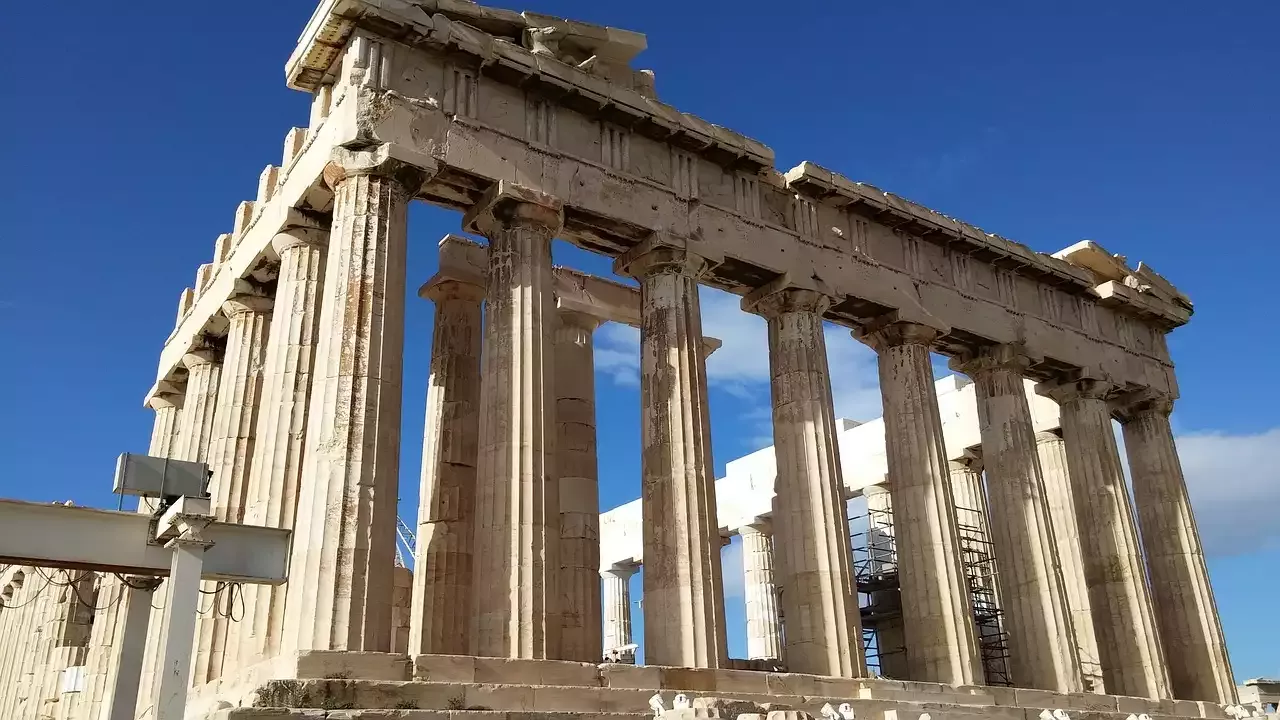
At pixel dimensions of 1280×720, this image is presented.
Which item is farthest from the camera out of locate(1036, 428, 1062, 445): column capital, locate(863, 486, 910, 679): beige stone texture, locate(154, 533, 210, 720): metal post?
locate(863, 486, 910, 679): beige stone texture

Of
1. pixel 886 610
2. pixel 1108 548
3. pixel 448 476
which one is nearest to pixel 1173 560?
pixel 1108 548

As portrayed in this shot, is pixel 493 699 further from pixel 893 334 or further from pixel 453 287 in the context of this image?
pixel 893 334

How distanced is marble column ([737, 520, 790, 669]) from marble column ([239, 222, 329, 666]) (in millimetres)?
18639

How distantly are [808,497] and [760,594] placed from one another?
13.8m

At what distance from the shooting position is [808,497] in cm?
2236

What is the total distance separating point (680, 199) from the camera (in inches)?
898

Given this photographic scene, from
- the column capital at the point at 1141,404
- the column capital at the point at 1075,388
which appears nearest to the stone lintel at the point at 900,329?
the column capital at the point at 1075,388

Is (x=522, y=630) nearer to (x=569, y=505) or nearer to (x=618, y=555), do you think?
(x=569, y=505)

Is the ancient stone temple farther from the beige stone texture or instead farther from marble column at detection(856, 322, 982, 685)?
the beige stone texture

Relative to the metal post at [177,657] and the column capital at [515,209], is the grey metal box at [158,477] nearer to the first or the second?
the metal post at [177,657]

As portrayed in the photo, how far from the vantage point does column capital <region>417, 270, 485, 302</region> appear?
23.9 m

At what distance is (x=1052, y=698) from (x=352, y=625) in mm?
15614

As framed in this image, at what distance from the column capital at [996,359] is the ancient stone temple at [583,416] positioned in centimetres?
8

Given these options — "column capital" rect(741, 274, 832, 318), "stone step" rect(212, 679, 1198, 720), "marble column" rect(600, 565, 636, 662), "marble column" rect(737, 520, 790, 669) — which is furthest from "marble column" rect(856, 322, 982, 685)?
"marble column" rect(600, 565, 636, 662)
